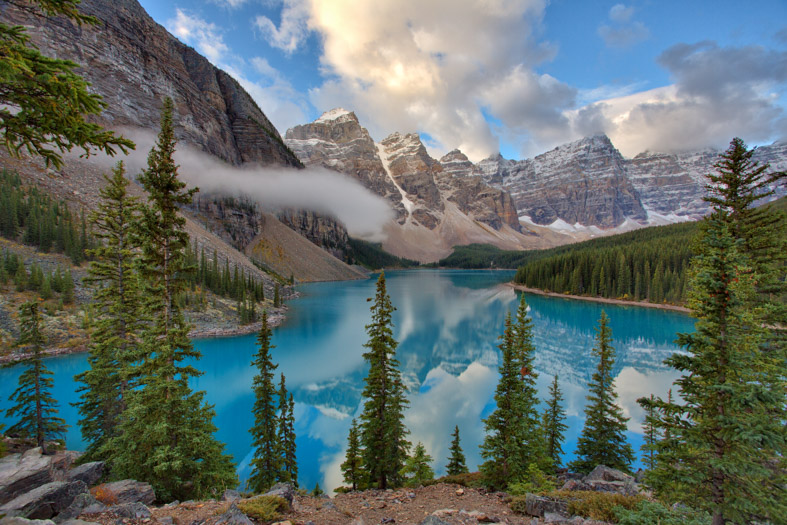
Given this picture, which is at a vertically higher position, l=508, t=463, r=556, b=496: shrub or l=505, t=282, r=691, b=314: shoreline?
l=505, t=282, r=691, b=314: shoreline

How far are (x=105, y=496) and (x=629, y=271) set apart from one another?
9070cm

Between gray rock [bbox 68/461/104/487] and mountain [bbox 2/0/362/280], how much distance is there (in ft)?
234

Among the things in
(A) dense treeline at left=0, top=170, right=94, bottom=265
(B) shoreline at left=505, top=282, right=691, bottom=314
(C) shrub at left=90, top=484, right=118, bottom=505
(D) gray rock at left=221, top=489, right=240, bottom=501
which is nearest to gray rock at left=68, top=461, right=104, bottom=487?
(C) shrub at left=90, top=484, right=118, bottom=505

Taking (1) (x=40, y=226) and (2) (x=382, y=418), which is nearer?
(2) (x=382, y=418)

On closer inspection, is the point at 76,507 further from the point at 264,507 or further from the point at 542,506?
the point at 542,506

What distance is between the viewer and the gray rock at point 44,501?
5430mm

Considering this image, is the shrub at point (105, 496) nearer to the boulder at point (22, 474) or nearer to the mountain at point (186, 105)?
the boulder at point (22, 474)

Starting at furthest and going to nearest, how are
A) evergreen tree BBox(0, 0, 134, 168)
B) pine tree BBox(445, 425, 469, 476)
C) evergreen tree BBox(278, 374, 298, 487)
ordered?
1. pine tree BBox(445, 425, 469, 476)
2. evergreen tree BBox(278, 374, 298, 487)
3. evergreen tree BBox(0, 0, 134, 168)

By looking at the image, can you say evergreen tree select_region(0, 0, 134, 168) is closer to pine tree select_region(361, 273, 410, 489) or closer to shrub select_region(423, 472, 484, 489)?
pine tree select_region(361, 273, 410, 489)

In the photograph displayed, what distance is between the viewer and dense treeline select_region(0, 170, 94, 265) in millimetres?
43344

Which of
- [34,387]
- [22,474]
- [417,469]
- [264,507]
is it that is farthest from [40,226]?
[264,507]

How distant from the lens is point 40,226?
43.9m

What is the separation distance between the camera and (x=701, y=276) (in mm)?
6105

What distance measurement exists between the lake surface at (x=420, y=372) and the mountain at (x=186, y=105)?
46180 millimetres
